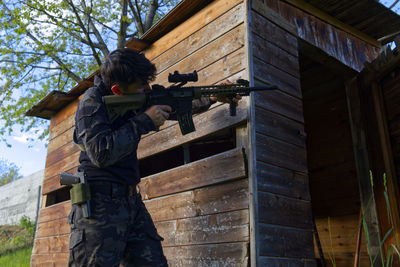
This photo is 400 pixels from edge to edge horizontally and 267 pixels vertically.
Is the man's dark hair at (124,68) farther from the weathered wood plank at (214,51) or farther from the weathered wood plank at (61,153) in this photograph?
the weathered wood plank at (61,153)

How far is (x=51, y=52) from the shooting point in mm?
11812

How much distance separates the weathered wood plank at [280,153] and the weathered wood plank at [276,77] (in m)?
0.56

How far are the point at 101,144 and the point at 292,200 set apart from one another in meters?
1.76

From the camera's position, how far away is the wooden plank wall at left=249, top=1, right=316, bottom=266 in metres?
3.02

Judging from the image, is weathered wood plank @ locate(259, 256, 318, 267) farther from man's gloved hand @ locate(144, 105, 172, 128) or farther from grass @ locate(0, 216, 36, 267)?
grass @ locate(0, 216, 36, 267)

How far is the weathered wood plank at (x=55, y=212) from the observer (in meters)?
5.70

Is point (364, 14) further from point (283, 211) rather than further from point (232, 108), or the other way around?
point (283, 211)

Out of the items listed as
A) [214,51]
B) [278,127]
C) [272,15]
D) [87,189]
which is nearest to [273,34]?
[272,15]

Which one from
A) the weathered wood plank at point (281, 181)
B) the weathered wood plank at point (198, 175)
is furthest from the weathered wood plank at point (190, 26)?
the weathered wood plank at point (281, 181)

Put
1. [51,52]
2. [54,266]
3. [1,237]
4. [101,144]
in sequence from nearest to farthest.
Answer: [101,144] < [54,266] < [51,52] < [1,237]

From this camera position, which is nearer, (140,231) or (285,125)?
(140,231)

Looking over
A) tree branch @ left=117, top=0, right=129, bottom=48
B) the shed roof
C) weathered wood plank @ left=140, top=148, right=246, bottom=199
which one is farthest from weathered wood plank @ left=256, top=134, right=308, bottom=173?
tree branch @ left=117, top=0, right=129, bottom=48

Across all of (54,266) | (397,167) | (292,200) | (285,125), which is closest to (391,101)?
(397,167)

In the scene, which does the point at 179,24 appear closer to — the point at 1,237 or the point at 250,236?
the point at 250,236
